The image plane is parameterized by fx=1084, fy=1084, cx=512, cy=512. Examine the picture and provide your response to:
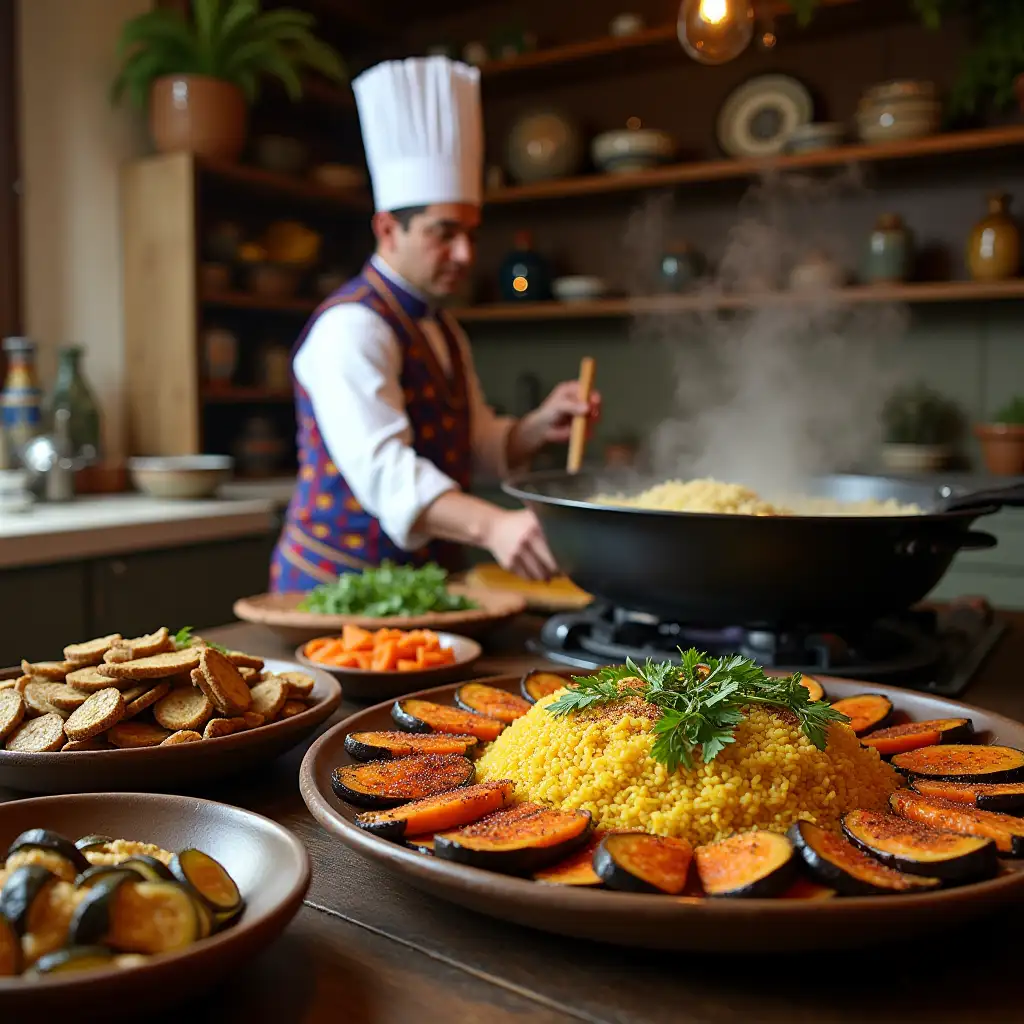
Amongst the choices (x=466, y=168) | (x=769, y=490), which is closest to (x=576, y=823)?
(x=769, y=490)

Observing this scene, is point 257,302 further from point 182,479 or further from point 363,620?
point 363,620

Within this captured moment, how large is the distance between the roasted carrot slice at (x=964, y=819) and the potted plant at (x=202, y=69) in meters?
3.59

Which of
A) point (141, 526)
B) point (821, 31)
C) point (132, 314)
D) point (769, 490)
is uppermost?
point (821, 31)

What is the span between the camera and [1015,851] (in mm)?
647

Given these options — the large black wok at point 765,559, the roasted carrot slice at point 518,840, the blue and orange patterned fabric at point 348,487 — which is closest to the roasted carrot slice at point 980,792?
the roasted carrot slice at point 518,840

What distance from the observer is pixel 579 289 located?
4297 mm

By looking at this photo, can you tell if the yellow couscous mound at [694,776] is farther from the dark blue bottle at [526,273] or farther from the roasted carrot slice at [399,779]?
the dark blue bottle at [526,273]

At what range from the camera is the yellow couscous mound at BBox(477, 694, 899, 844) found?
0.70 metres

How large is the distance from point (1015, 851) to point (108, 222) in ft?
12.6

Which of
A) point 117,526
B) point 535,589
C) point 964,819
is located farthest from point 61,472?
point 964,819

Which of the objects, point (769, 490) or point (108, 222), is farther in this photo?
point (108, 222)

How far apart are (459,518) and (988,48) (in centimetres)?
272

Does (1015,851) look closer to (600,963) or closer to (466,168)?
(600,963)

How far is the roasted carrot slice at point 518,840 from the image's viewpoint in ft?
2.04
